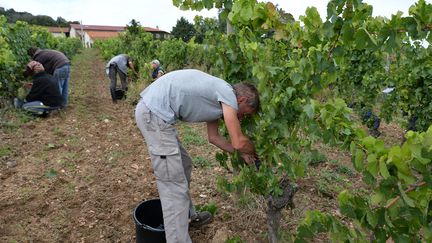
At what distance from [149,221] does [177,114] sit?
120cm

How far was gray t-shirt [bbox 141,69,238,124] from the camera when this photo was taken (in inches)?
105

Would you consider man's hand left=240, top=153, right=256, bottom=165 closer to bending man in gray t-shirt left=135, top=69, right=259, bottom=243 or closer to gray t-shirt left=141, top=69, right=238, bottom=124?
bending man in gray t-shirt left=135, top=69, right=259, bottom=243

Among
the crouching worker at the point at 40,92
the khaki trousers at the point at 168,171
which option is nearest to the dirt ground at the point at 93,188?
the crouching worker at the point at 40,92

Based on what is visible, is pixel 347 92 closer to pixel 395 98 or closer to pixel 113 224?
pixel 395 98

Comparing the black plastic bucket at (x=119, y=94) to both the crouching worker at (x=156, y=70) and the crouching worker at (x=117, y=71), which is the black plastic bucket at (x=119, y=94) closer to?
the crouching worker at (x=117, y=71)

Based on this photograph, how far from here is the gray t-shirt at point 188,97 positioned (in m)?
2.67

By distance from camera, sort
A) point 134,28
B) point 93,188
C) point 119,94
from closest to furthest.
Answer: point 93,188, point 119,94, point 134,28

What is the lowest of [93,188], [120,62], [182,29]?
[93,188]

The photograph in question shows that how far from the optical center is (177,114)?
2.79 metres

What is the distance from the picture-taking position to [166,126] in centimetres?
276

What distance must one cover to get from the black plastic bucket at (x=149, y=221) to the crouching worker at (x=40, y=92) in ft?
14.9

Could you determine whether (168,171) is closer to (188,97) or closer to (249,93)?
(188,97)

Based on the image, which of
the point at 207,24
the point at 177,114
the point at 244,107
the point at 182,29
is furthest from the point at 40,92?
the point at 182,29

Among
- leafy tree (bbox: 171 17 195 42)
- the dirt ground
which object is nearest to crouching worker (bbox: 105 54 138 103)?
the dirt ground
